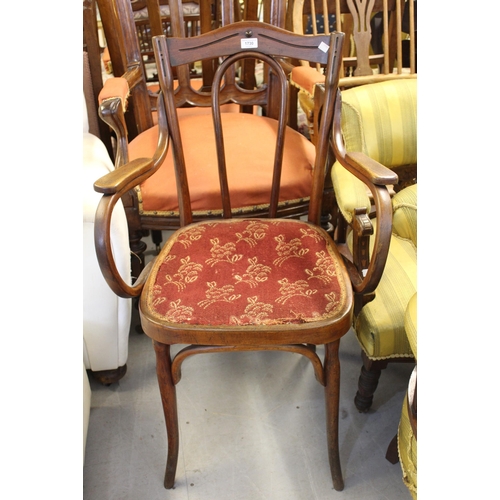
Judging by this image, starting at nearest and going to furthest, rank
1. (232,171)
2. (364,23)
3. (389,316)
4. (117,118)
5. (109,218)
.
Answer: (109,218), (389,316), (117,118), (232,171), (364,23)

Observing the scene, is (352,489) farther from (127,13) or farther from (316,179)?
(127,13)

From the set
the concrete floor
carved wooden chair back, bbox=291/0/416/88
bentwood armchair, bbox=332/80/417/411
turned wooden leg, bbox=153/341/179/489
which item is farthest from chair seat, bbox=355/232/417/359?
carved wooden chair back, bbox=291/0/416/88

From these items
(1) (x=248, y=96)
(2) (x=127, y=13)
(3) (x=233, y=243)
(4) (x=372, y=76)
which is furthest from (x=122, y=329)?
(4) (x=372, y=76)

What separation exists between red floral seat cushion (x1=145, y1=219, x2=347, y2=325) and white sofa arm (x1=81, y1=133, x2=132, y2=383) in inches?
7.1

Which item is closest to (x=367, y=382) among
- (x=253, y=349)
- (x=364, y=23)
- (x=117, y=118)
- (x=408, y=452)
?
(x=408, y=452)

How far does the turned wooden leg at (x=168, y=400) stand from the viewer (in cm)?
109

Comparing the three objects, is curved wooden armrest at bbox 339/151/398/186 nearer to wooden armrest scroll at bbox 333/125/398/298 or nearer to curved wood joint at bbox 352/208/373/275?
wooden armrest scroll at bbox 333/125/398/298

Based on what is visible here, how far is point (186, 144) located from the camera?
1.58 meters

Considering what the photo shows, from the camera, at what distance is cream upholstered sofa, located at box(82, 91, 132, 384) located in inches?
50.9

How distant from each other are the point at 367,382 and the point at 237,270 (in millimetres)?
530

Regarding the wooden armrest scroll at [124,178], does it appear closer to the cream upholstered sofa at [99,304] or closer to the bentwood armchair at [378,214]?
the cream upholstered sofa at [99,304]

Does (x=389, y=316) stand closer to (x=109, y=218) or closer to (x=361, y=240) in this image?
(x=361, y=240)

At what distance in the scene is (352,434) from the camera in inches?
54.3

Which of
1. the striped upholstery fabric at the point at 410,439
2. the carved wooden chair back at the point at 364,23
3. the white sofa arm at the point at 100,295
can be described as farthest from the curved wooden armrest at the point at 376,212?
the carved wooden chair back at the point at 364,23
